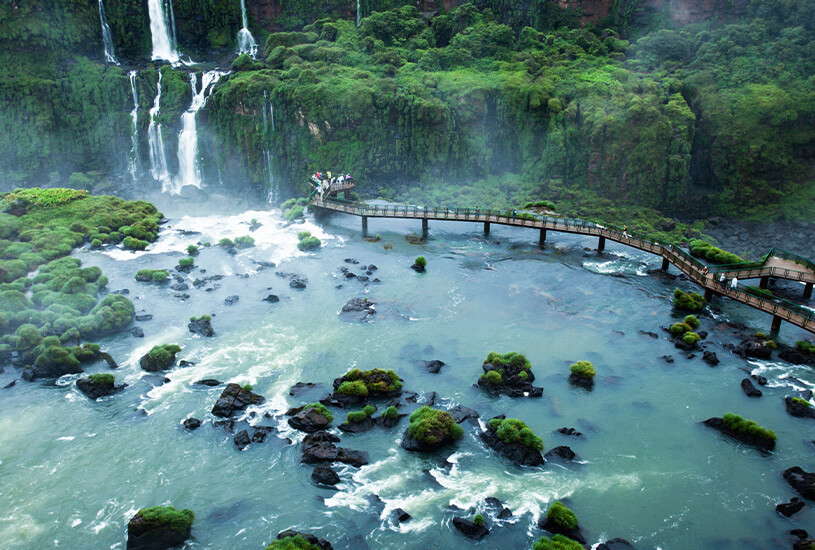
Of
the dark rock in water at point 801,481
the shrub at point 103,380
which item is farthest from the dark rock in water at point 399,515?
the shrub at point 103,380

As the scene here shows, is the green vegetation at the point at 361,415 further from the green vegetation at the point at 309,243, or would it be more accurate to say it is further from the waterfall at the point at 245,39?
the waterfall at the point at 245,39

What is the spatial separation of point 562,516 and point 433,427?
10197mm

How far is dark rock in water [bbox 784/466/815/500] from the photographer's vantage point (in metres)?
34.7

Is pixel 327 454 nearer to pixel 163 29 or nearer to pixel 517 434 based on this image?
pixel 517 434

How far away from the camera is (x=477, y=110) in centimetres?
10725

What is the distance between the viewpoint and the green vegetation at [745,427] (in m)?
39.1

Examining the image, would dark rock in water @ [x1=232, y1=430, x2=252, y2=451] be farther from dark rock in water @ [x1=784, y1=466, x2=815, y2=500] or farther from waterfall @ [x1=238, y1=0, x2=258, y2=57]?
waterfall @ [x1=238, y1=0, x2=258, y2=57]

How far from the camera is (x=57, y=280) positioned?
6138 centimetres

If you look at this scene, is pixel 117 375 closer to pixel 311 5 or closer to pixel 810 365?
pixel 810 365

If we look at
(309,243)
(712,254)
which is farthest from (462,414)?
(309,243)

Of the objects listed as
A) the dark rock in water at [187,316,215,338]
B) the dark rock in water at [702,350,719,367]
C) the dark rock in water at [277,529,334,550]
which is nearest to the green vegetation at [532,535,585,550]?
the dark rock in water at [277,529,334,550]

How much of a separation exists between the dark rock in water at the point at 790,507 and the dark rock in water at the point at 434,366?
81.7 ft

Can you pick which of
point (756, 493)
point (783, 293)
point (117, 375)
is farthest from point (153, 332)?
point (783, 293)

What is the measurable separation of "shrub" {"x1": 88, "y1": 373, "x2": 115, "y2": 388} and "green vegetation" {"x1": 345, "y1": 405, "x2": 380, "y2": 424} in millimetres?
19485
